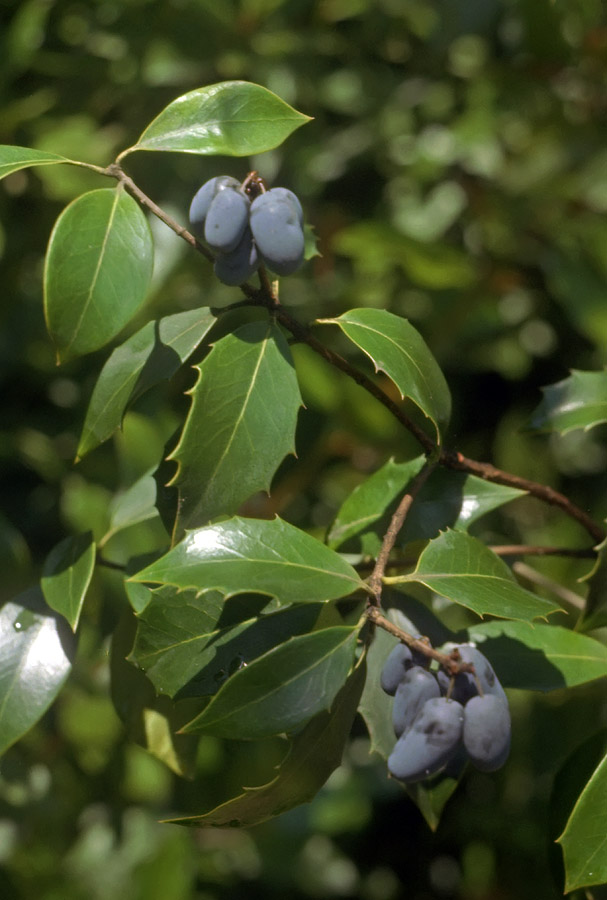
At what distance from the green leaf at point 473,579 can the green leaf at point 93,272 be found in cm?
30

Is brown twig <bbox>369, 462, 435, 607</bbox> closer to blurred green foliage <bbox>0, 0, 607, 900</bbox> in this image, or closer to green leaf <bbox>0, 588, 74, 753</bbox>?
green leaf <bbox>0, 588, 74, 753</bbox>

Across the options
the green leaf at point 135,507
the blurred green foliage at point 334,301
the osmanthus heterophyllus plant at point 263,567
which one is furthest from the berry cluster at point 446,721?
the blurred green foliage at point 334,301

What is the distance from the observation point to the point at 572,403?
1.06 m

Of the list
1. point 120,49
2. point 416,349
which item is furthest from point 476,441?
point 416,349

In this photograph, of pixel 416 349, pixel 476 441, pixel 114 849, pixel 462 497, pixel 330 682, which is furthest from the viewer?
pixel 476 441

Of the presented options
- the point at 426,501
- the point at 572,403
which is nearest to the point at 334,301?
the point at 572,403

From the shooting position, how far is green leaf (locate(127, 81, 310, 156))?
75cm

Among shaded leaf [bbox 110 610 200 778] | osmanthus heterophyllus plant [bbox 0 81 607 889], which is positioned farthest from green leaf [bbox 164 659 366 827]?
shaded leaf [bbox 110 610 200 778]

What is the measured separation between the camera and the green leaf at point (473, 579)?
72 cm

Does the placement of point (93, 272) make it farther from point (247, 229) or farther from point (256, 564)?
point (256, 564)

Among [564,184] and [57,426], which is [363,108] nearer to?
[564,184]

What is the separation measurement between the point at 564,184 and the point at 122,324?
50.0 inches

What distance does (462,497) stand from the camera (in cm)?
93

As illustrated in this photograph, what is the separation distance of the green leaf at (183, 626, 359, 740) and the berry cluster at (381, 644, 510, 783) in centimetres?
6
